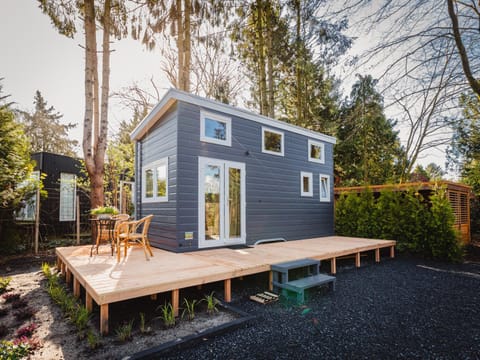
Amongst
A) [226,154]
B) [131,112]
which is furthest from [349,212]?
[131,112]

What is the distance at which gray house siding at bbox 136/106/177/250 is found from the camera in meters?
4.86

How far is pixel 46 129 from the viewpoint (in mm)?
21422

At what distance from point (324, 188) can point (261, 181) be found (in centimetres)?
283

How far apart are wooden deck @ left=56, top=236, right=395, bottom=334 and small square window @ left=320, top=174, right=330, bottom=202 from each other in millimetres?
2846

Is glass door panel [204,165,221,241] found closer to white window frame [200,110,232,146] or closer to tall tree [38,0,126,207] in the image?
white window frame [200,110,232,146]

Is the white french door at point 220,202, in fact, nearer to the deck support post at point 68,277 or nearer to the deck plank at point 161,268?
the deck plank at point 161,268

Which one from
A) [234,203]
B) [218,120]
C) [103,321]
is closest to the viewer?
[103,321]

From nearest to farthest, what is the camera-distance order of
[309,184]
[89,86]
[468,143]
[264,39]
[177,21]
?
[89,86] → [309,184] → [177,21] → [264,39] → [468,143]

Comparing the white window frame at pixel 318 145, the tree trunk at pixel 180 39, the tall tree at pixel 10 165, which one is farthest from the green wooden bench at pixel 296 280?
the tree trunk at pixel 180 39

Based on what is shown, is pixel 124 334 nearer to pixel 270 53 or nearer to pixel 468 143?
pixel 270 53

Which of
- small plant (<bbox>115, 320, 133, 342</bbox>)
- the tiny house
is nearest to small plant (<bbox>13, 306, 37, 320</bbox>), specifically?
small plant (<bbox>115, 320, 133, 342</bbox>)

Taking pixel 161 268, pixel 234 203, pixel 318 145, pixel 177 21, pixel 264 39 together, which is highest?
pixel 264 39

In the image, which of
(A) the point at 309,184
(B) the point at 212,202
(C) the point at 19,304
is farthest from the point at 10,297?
(A) the point at 309,184

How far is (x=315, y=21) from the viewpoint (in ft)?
17.4
